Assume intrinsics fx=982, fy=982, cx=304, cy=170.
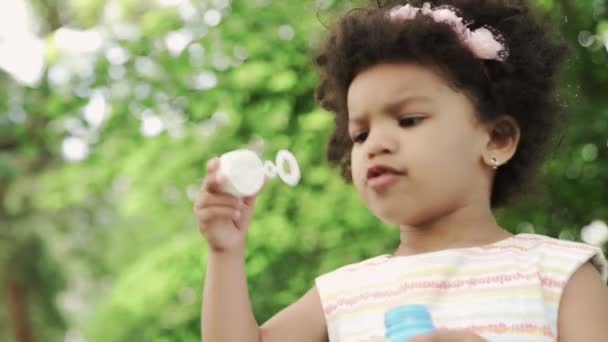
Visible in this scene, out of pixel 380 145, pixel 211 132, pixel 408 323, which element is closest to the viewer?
pixel 408 323

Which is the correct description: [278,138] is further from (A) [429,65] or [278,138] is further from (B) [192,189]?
(A) [429,65]

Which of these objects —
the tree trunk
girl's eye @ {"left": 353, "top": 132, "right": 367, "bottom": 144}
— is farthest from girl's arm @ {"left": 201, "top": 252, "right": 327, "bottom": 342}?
the tree trunk

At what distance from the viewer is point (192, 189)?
6117 mm

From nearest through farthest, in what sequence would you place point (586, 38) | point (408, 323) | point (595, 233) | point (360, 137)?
point (408, 323), point (360, 137), point (595, 233), point (586, 38)

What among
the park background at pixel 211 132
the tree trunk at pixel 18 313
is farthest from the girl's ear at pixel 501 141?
the tree trunk at pixel 18 313

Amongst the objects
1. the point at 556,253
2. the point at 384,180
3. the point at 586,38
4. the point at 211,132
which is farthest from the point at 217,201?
the point at 211,132

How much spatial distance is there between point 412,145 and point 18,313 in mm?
12883

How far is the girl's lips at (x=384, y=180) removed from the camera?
6.27ft

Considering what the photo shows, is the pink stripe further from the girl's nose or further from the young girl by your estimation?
the girl's nose

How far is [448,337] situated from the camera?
1.62 metres

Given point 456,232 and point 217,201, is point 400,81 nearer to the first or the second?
point 456,232

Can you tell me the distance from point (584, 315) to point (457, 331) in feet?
0.95

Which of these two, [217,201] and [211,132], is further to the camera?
[211,132]

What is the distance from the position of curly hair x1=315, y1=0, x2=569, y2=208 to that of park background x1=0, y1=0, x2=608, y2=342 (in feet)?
8.06
